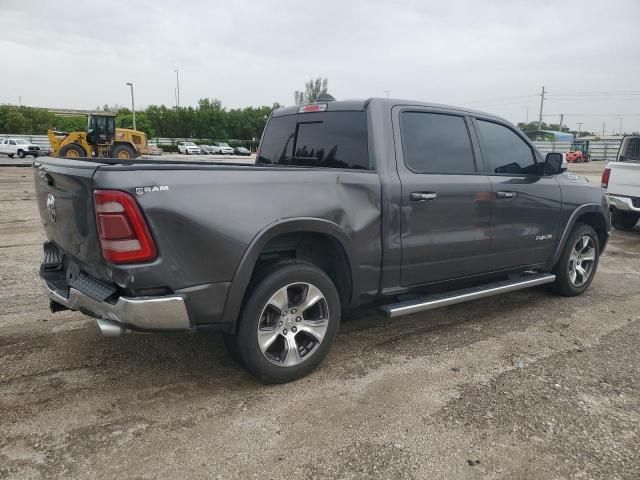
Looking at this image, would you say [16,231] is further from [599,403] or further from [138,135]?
[138,135]

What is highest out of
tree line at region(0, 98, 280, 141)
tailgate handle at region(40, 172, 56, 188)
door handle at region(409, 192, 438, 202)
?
tree line at region(0, 98, 280, 141)

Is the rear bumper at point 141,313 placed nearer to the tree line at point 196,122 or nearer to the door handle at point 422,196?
the door handle at point 422,196

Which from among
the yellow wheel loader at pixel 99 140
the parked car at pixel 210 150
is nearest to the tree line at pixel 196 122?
the parked car at pixel 210 150

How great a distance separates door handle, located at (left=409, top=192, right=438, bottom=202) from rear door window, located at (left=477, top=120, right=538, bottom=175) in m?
0.86

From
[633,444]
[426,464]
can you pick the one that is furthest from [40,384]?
[633,444]

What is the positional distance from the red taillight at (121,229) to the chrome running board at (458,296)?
1748 mm

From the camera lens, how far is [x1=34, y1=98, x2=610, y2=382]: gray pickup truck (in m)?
2.73

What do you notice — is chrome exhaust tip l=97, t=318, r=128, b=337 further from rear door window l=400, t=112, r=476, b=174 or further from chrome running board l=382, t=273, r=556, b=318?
rear door window l=400, t=112, r=476, b=174

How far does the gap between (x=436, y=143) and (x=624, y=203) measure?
6.51 m

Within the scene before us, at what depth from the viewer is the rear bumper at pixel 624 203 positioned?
8.80m

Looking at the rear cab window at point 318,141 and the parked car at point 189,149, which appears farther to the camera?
the parked car at point 189,149

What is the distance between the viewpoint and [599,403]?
3.16 m

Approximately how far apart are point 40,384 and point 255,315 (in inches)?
57.3

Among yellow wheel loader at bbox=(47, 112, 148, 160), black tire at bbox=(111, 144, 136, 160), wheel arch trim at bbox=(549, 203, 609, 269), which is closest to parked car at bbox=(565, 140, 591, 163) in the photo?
black tire at bbox=(111, 144, 136, 160)
